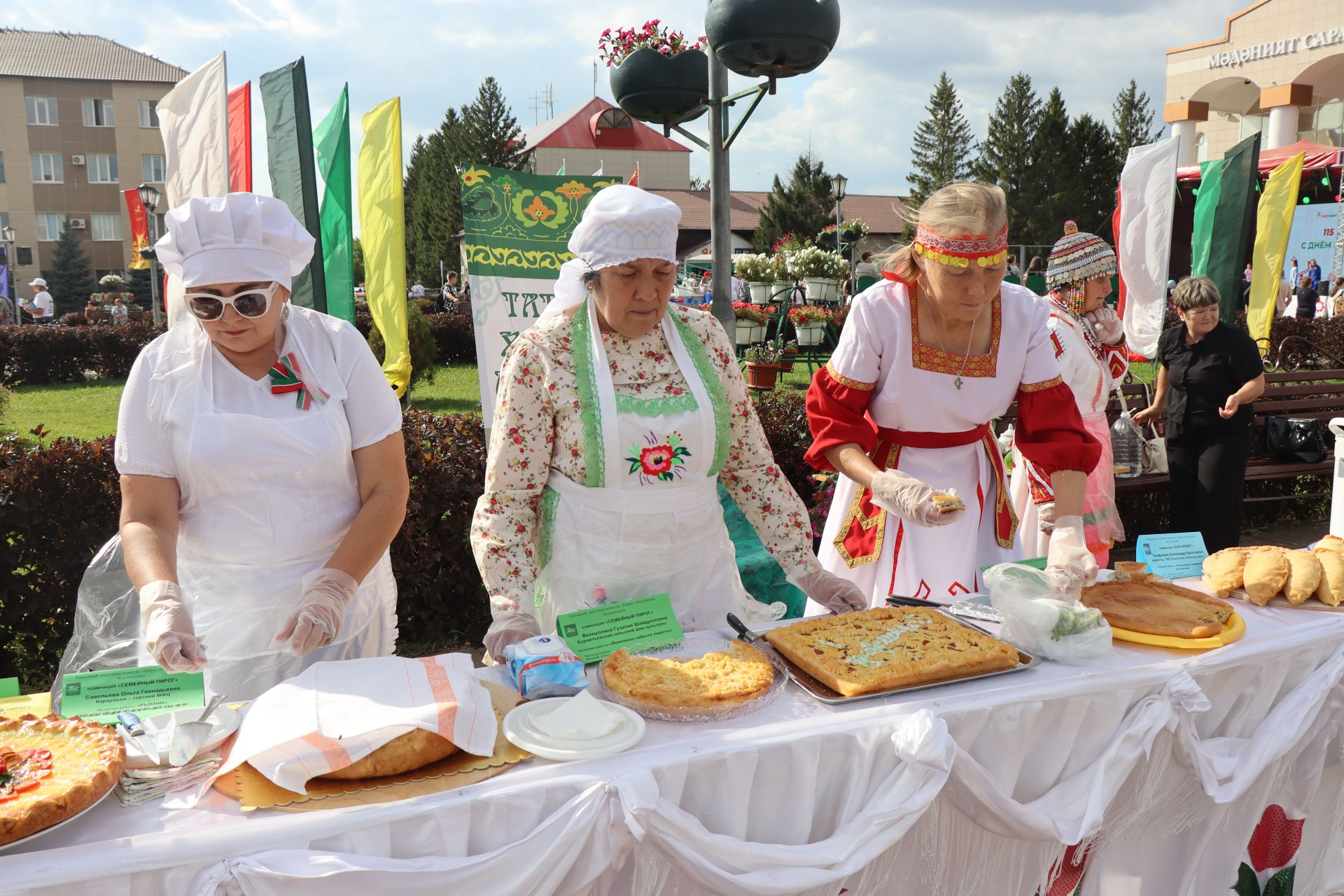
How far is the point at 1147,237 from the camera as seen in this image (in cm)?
758

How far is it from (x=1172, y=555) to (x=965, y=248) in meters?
1.02

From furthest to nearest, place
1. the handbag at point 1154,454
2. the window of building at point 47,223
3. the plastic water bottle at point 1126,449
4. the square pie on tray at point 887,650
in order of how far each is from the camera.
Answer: the window of building at point 47,223 → the handbag at point 1154,454 → the plastic water bottle at point 1126,449 → the square pie on tray at point 887,650

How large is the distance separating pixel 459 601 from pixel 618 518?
2608 millimetres

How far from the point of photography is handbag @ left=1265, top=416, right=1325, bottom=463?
623cm

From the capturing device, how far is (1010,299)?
2.50m

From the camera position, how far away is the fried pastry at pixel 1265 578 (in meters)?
2.22

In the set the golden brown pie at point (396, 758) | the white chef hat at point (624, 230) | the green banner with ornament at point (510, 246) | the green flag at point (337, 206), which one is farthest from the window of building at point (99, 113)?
the golden brown pie at point (396, 758)

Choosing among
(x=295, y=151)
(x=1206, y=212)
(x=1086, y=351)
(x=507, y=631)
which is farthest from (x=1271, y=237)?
(x=507, y=631)

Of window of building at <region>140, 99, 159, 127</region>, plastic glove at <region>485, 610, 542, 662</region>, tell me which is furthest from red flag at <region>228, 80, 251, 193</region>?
window of building at <region>140, 99, 159, 127</region>

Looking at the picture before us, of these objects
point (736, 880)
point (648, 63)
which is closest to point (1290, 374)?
point (648, 63)

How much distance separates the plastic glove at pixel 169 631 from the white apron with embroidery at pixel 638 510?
79 cm

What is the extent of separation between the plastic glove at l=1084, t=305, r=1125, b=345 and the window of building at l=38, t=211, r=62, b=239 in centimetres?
5371

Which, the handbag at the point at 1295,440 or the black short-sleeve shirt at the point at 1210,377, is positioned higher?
the black short-sleeve shirt at the point at 1210,377

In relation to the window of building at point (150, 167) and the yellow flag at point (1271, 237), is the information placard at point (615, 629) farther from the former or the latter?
the window of building at point (150, 167)
